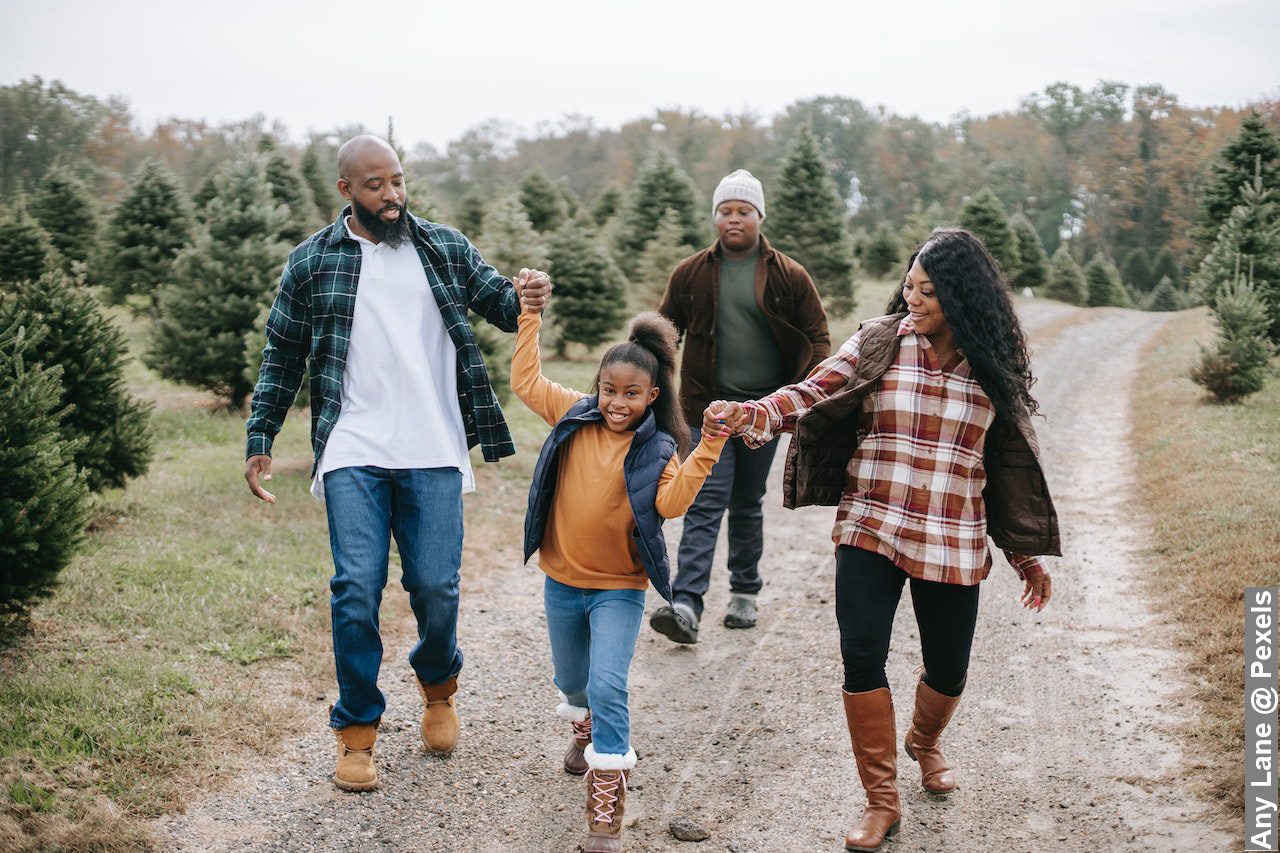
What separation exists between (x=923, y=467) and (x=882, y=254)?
33325 millimetres

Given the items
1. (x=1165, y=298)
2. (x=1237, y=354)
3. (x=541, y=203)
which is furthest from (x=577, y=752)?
(x=1165, y=298)

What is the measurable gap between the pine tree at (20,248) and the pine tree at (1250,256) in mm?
19068

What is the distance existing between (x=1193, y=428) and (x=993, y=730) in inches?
333

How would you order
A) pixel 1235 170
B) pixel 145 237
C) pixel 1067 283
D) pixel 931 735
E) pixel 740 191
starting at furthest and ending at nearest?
pixel 1067 283 → pixel 1235 170 → pixel 145 237 → pixel 740 191 → pixel 931 735

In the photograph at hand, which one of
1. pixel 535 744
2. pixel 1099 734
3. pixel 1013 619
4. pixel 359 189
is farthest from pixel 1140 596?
pixel 359 189

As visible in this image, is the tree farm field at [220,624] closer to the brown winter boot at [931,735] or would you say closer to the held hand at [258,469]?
the brown winter boot at [931,735]

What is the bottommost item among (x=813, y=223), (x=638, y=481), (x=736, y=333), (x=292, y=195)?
(x=638, y=481)

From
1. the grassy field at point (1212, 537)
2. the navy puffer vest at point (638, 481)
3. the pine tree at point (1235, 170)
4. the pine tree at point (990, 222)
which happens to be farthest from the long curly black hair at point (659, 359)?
the pine tree at point (990, 222)

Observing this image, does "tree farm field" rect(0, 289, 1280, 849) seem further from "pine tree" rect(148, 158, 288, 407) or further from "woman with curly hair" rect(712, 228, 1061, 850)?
"pine tree" rect(148, 158, 288, 407)

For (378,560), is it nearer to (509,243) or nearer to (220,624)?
(220,624)

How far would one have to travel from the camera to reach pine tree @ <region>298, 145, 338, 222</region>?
24531mm

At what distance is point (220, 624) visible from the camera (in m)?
5.55

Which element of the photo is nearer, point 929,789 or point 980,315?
point 980,315

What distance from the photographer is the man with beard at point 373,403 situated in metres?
3.93
